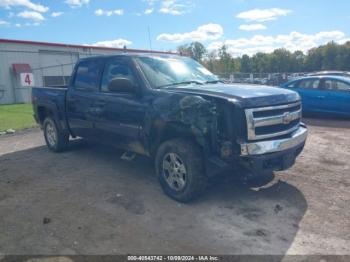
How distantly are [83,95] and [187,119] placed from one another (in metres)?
2.75

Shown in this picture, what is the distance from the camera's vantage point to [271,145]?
414 cm

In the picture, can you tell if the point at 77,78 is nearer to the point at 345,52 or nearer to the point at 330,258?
the point at 330,258

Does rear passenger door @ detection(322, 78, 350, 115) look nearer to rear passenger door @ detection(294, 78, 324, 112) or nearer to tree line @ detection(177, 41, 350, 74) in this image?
rear passenger door @ detection(294, 78, 324, 112)

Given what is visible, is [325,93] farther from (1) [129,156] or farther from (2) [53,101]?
(2) [53,101]

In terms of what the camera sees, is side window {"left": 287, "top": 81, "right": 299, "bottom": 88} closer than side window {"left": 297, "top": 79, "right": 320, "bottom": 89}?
No

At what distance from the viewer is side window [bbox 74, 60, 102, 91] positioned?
5.95 m

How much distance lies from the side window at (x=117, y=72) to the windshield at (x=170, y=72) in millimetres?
205

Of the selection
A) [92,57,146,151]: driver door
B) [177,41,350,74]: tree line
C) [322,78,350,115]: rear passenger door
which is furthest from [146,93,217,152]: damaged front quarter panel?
[177,41,350,74]: tree line

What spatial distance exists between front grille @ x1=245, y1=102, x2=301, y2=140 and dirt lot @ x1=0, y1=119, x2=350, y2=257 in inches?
32.3

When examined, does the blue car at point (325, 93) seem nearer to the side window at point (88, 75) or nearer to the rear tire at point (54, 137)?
the side window at point (88, 75)

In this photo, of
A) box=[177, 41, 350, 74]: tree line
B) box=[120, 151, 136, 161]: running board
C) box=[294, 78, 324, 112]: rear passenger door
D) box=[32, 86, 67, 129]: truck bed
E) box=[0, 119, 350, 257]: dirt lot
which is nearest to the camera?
box=[0, 119, 350, 257]: dirt lot

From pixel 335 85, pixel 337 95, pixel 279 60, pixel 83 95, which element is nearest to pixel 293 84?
pixel 335 85

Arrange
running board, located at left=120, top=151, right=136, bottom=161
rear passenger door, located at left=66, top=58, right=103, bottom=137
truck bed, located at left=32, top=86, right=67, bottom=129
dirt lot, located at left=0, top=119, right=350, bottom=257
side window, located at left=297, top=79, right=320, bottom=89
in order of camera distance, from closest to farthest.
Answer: dirt lot, located at left=0, top=119, right=350, bottom=257 → running board, located at left=120, top=151, right=136, bottom=161 → rear passenger door, located at left=66, top=58, right=103, bottom=137 → truck bed, located at left=32, top=86, right=67, bottom=129 → side window, located at left=297, top=79, right=320, bottom=89

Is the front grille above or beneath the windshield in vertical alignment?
beneath
